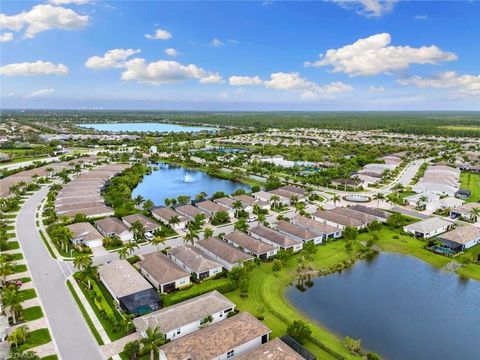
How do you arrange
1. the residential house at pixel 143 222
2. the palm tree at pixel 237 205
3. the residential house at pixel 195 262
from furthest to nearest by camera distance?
1. the palm tree at pixel 237 205
2. the residential house at pixel 143 222
3. the residential house at pixel 195 262

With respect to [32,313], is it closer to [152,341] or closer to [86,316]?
[86,316]

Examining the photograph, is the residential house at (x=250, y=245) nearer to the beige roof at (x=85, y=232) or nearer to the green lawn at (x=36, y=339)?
the beige roof at (x=85, y=232)

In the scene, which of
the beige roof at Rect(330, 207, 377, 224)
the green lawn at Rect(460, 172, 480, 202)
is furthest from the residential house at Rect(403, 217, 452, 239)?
the green lawn at Rect(460, 172, 480, 202)

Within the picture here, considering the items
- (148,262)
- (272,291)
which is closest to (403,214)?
(272,291)

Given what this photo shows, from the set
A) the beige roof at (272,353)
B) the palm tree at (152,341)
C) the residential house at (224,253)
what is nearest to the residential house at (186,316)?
the palm tree at (152,341)

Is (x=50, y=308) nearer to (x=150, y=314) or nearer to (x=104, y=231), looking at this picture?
(x=150, y=314)

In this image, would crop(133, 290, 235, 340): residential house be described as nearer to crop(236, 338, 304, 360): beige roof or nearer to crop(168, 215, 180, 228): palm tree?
crop(236, 338, 304, 360): beige roof

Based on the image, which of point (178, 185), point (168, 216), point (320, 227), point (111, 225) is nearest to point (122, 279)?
point (111, 225)
